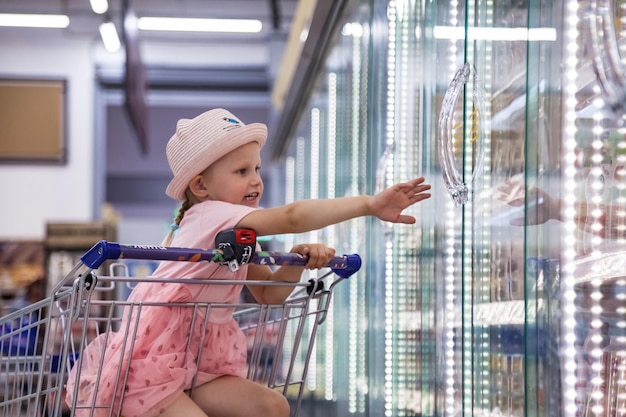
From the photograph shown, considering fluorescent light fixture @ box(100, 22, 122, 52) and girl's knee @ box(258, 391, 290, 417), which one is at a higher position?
fluorescent light fixture @ box(100, 22, 122, 52)

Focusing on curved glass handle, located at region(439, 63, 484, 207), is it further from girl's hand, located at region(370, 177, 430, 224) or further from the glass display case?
girl's hand, located at region(370, 177, 430, 224)

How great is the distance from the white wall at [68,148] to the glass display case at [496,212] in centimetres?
925

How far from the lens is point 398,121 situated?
106 inches

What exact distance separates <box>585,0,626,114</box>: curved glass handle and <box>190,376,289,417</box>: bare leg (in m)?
0.96

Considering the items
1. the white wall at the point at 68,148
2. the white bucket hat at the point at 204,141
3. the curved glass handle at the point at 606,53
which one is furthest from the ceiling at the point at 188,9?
the curved glass handle at the point at 606,53

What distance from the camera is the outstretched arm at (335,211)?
6.01ft

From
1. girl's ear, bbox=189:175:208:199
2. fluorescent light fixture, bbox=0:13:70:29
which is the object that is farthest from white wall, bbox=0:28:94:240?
girl's ear, bbox=189:175:208:199

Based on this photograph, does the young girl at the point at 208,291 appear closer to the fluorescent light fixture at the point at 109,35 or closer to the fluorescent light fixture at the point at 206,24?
the fluorescent light fixture at the point at 109,35

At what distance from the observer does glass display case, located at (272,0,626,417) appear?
1.34 meters

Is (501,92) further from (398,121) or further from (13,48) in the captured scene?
(13,48)

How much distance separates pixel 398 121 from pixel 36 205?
1005 centimetres

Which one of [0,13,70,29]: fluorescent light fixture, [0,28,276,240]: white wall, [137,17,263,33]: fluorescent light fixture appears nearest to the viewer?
[137,17,263,33]: fluorescent light fixture

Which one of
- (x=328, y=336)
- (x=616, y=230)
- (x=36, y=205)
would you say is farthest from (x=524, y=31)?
(x=36, y=205)

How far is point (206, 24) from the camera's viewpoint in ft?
32.7
